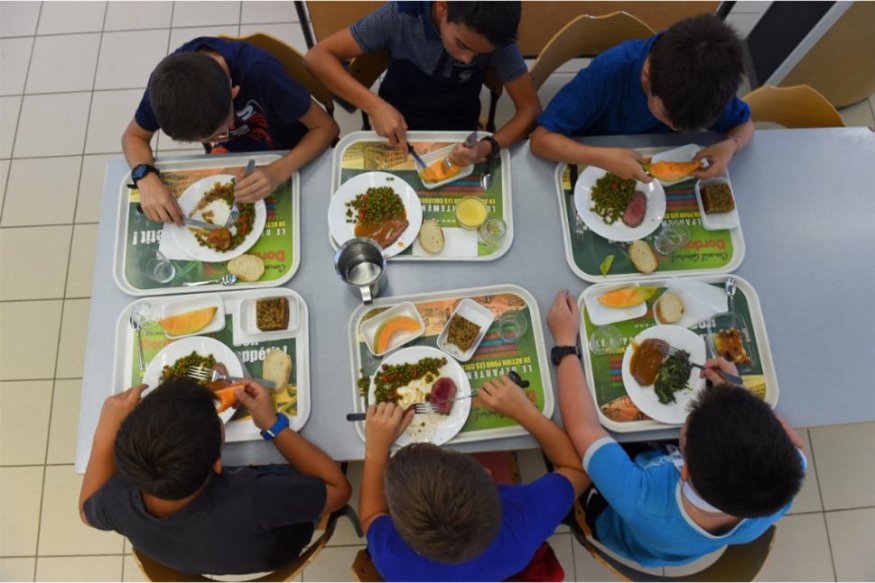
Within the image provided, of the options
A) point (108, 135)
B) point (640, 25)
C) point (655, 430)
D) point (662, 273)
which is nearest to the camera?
point (655, 430)

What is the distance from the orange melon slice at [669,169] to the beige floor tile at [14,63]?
3573 millimetres

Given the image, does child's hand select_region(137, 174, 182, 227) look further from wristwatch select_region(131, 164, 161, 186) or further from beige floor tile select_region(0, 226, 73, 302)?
beige floor tile select_region(0, 226, 73, 302)

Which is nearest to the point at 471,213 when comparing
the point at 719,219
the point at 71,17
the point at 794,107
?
the point at 719,219

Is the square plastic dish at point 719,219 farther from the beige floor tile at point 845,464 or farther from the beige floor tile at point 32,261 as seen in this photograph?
the beige floor tile at point 32,261

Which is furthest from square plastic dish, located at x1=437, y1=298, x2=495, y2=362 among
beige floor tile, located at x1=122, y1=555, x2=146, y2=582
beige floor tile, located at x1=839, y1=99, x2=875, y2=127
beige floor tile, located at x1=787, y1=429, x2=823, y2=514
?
beige floor tile, located at x1=839, y1=99, x2=875, y2=127

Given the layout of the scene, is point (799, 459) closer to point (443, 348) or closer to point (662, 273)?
point (662, 273)

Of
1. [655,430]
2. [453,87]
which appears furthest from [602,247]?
[453,87]

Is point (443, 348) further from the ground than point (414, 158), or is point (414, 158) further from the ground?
point (414, 158)

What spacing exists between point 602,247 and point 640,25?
0.88 metres

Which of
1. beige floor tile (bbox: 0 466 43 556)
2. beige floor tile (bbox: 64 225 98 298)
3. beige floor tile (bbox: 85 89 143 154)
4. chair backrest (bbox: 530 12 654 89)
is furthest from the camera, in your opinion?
beige floor tile (bbox: 85 89 143 154)

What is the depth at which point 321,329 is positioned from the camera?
1.62 meters

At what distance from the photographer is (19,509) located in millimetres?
2463

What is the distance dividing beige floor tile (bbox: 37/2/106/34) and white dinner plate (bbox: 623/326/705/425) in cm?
364

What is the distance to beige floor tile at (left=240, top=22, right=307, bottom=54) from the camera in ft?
10.4
